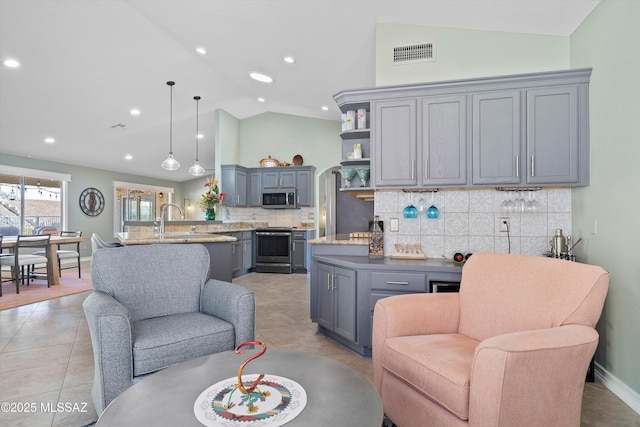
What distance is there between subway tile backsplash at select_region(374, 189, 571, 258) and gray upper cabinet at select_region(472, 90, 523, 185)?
297mm

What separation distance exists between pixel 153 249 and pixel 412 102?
2404 millimetres

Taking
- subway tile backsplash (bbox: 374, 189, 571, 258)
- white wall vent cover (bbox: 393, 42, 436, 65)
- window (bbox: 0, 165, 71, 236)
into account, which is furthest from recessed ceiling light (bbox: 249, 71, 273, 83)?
window (bbox: 0, 165, 71, 236)

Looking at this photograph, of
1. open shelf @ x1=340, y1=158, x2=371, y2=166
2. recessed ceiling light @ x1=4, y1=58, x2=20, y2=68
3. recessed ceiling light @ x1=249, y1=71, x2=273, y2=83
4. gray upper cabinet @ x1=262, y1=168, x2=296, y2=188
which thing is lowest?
open shelf @ x1=340, y1=158, x2=371, y2=166

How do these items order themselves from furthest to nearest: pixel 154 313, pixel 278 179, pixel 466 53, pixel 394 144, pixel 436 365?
pixel 278 179 < pixel 466 53 < pixel 394 144 < pixel 154 313 < pixel 436 365

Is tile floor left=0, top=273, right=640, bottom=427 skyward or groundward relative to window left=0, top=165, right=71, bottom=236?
groundward

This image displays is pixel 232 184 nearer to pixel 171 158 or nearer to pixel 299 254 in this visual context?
pixel 171 158

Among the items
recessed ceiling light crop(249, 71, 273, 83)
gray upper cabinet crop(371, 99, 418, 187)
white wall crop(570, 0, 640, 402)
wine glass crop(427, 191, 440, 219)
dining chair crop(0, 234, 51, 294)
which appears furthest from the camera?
recessed ceiling light crop(249, 71, 273, 83)

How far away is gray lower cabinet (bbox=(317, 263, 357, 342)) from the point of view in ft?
9.33

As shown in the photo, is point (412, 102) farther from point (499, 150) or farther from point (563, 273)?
point (563, 273)

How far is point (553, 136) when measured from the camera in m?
2.73

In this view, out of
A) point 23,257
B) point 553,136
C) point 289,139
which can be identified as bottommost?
point 23,257

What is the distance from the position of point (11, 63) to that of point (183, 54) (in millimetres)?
2058

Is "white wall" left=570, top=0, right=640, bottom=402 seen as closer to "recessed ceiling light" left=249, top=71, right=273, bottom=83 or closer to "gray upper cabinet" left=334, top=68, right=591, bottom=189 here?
"gray upper cabinet" left=334, top=68, right=591, bottom=189

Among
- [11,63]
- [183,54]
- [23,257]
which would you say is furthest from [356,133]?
[23,257]
